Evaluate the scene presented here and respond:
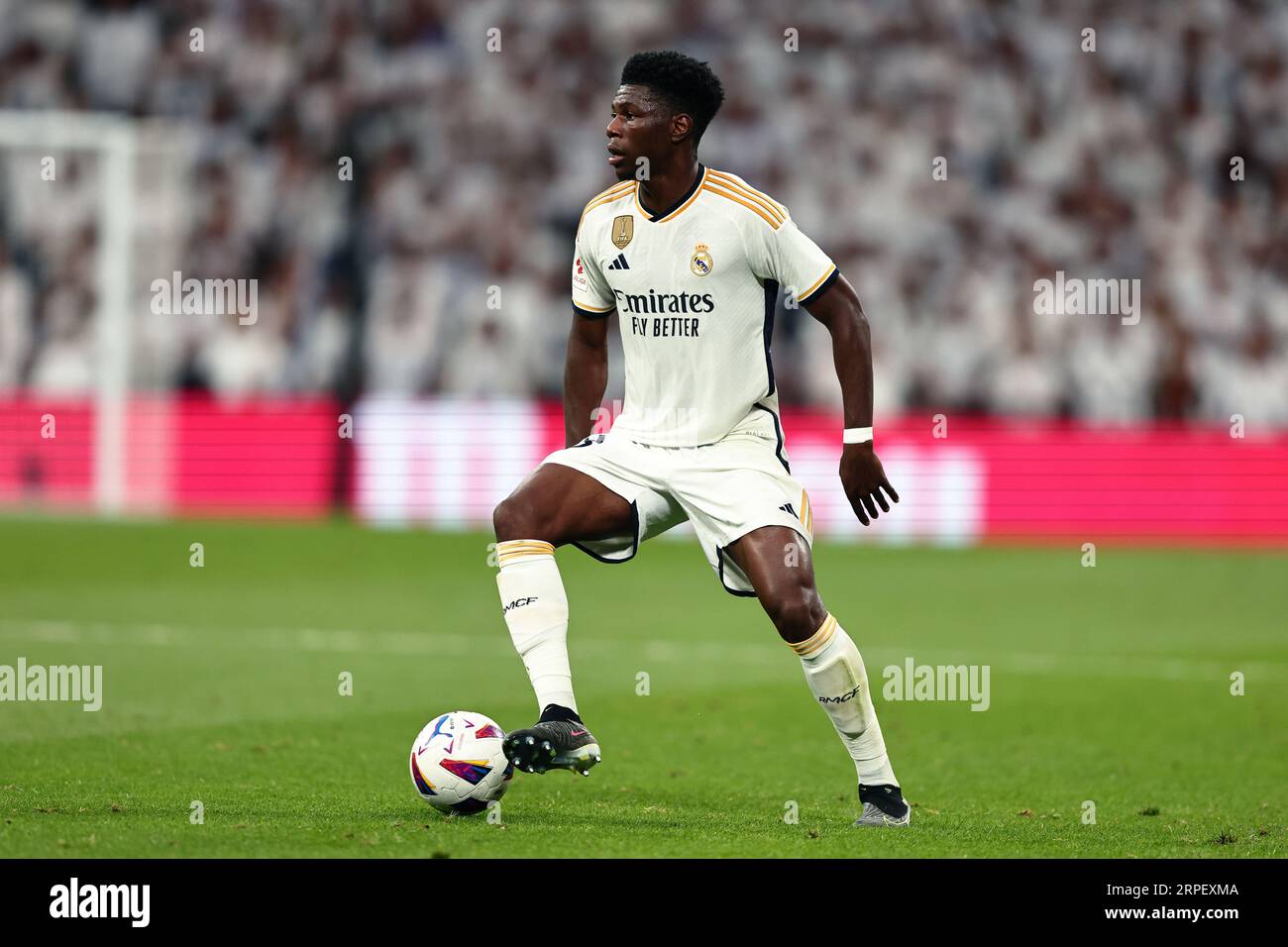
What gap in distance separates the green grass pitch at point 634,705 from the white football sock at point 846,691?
247 millimetres

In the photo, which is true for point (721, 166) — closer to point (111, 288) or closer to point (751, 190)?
point (111, 288)

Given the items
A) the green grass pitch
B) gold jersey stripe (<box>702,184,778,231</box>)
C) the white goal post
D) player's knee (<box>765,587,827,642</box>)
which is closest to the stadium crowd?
the white goal post

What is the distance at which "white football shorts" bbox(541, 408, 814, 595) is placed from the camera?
639 cm

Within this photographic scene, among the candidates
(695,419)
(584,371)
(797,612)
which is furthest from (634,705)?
(797,612)

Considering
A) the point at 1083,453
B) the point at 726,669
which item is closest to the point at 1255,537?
the point at 1083,453

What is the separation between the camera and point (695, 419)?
6621 millimetres

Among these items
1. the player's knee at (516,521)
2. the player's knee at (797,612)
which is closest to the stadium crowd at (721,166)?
the player's knee at (516,521)

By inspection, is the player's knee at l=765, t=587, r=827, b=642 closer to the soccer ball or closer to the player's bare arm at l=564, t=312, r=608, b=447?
the soccer ball

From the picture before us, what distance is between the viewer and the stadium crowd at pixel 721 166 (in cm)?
2177

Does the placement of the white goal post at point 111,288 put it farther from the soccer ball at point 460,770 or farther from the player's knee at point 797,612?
the player's knee at point 797,612

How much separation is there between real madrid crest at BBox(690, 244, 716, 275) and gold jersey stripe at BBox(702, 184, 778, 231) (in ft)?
0.63

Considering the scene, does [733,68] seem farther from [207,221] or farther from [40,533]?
[40,533]
